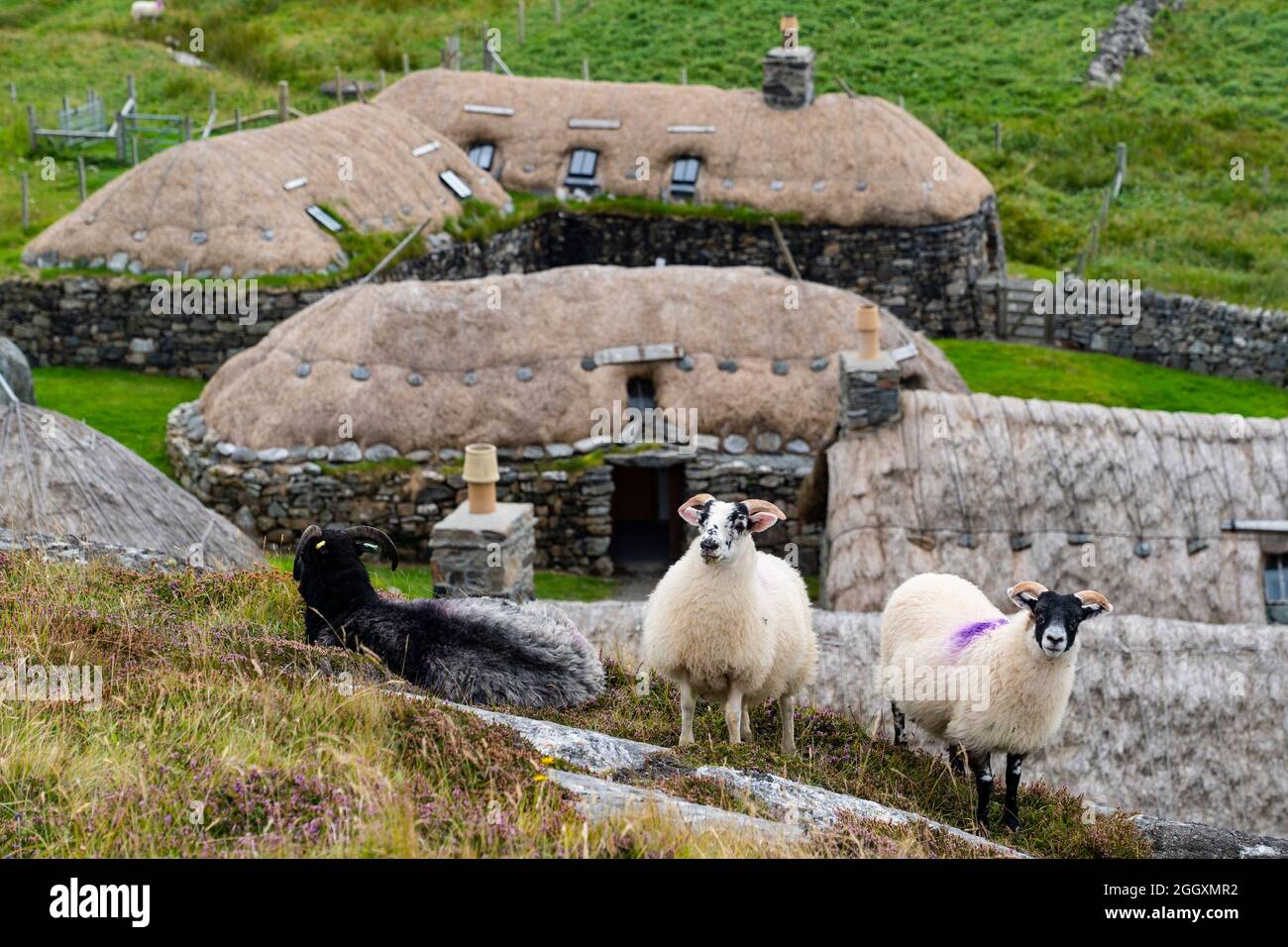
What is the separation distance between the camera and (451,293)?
72.3 feet

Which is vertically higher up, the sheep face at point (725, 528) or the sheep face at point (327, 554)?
the sheep face at point (725, 528)

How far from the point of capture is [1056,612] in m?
9.21

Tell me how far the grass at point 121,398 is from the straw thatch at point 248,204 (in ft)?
6.28

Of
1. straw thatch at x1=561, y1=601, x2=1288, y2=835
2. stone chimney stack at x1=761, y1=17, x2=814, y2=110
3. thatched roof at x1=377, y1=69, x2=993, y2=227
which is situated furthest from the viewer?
stone chimney stack at x1=761, y1=17, x2=814, y2=110

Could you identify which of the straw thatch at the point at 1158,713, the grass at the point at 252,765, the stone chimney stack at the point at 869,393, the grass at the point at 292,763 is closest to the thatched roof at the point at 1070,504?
the stone chimney stack at the point at 869,393

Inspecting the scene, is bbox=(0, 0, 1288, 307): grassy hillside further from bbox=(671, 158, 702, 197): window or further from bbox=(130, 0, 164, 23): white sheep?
bbox=(671, 158, 702, 197): window

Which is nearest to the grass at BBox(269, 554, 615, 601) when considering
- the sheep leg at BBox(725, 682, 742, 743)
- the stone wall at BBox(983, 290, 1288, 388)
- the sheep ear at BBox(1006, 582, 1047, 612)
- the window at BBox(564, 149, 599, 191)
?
the sheep leg at BBox(725, 682, 742, 743)

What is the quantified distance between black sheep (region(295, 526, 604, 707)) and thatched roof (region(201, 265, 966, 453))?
10479mm

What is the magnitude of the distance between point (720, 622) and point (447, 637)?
1.73 meters

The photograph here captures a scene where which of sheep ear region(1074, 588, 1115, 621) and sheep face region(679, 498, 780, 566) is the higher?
sheep face region(679, 498, 780, 566)

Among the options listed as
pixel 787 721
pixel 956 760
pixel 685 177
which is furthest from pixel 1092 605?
pixel 685 177

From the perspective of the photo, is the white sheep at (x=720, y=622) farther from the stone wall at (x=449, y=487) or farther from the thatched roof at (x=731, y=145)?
the thatched roof at (x=731, y=145)

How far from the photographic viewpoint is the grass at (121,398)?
24.1 m

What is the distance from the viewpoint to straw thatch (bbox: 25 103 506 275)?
27.3 meters
